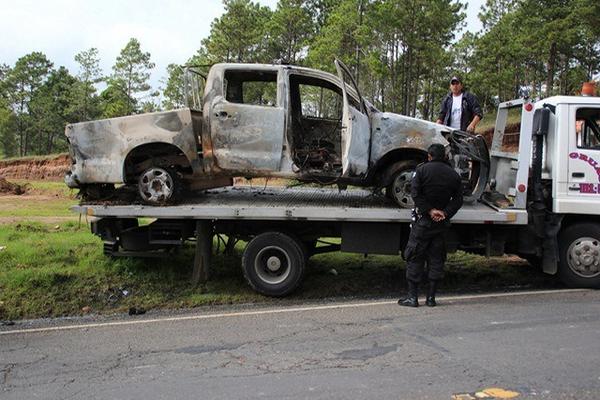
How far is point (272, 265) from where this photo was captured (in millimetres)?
7164

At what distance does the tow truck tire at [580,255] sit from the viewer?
24.0 ft

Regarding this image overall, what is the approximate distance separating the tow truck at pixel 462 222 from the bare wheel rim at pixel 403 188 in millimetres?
252

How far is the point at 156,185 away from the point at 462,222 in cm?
386

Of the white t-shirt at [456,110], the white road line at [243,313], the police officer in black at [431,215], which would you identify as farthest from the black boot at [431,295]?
the white t-shirt at [456,110]

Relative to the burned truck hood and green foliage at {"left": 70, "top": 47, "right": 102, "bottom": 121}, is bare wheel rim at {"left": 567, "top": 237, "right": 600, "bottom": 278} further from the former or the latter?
green foliage at {"left": 70, "top": 47, "right": 102, "bottom": 121}

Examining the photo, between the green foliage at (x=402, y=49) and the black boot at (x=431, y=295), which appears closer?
the black boot at (x=431, y=295)

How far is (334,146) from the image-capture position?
804cm

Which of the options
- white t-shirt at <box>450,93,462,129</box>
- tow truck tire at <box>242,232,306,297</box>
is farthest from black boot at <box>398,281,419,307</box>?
white t-shirt at <box>450,93,462,129</box>

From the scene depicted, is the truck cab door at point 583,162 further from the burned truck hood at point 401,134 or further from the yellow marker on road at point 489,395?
the yellow marker on road at point 489,395

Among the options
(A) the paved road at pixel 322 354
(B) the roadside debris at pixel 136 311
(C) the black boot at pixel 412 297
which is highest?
(C) the black boot at pixel 412 297

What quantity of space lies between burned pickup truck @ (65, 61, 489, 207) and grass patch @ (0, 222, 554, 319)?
1.21 m

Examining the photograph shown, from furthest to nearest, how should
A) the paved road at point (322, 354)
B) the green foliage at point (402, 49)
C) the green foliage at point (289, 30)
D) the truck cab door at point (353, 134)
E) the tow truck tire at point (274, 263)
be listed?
the green foliage at point (289, 30) < the green foliage at point (402, 49) < the truck cab door at point (353, 134) < the tow truck tire at point (274, 263) < the paved road at point (322, 354)

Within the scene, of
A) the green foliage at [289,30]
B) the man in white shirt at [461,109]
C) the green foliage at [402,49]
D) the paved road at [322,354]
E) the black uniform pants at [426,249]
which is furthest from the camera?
the green foliage at [289,30]

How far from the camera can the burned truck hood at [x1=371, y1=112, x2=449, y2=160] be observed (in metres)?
7.34
